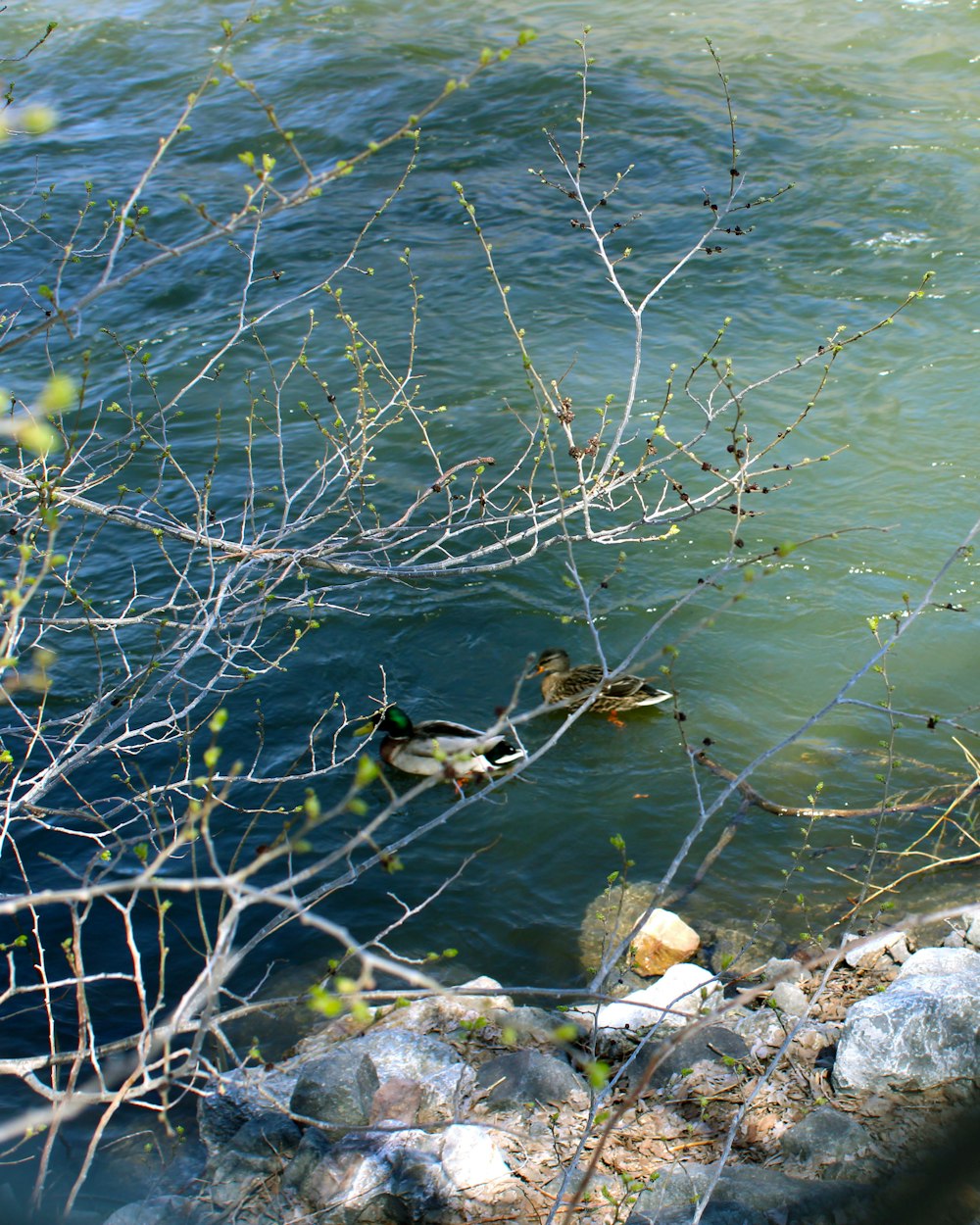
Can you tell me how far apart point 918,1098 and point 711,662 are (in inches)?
156

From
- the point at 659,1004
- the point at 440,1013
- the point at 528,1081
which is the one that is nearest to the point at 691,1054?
the point at 659,1004

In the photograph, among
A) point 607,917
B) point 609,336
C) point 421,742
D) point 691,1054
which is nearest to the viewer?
Result: point 691,1054

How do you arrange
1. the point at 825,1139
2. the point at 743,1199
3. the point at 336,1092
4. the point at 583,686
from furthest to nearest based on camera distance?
the point at 583,686
the point at 336,1092
the point at 825,1139
the point at 743,1199

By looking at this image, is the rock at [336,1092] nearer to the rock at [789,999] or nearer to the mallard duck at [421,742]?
the rock at [789,999]

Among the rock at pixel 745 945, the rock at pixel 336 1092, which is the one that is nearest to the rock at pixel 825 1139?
the rock at pixel 745 945

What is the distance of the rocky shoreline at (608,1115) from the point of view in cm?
416

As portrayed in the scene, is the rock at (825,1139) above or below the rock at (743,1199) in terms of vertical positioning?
below

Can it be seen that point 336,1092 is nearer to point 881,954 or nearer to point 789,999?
point 789,999

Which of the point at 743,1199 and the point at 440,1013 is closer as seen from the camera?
the point at 743,1199

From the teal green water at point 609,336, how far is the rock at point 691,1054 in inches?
46.7

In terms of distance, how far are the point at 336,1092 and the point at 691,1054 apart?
1.51 metres

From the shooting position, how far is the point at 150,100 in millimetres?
18031

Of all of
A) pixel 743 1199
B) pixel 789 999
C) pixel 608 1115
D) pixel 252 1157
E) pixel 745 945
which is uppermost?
pixel 743 1199

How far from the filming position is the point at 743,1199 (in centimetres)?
395
